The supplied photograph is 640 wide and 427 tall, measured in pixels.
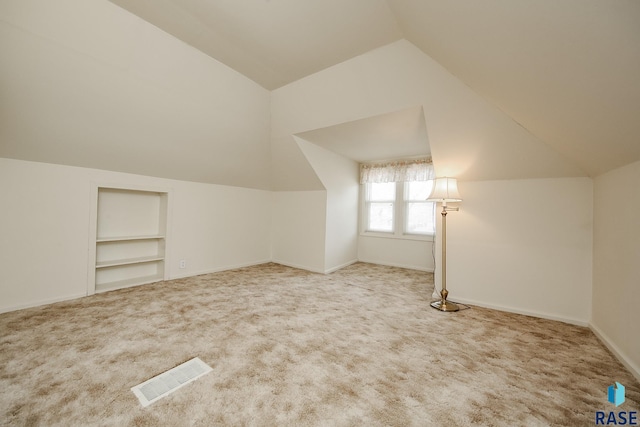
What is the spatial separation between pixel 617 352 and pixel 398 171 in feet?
11.4

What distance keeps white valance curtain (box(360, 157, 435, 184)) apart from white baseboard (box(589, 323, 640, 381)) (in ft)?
9.08

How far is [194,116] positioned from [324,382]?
3.13 m

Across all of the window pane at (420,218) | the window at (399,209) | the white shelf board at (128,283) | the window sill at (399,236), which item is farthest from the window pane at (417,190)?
the white shelf board at (128,283)

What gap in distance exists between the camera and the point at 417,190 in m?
4.71

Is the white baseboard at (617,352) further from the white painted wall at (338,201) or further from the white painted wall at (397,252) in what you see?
the white painted wall at (338,201)

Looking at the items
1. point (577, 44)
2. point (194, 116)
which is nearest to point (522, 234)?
point (577, 44)

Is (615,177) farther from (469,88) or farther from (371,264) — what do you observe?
(371,264)

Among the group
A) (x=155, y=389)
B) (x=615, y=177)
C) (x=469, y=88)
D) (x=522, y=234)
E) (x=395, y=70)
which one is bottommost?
(x=155, y=389)

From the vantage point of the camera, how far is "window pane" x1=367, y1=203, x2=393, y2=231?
16.4 feet

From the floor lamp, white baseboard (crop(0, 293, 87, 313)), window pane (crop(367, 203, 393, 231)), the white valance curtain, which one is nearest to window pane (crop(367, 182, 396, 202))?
window pane (crop(367, 203, 393, 231))

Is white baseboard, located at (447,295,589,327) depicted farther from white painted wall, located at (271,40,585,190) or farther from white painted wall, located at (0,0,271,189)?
white painted wall, located at (0,0,271,189)

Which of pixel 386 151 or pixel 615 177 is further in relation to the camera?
pixel 386 151

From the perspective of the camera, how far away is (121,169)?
120 inches

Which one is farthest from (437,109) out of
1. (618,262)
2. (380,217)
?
(380,217)
